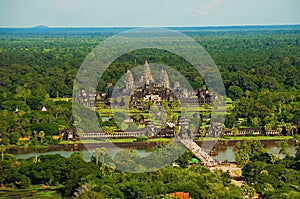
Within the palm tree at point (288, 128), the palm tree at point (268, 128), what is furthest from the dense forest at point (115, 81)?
the palm tree at point (268, 128)

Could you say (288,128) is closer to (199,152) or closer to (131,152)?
(199,152)

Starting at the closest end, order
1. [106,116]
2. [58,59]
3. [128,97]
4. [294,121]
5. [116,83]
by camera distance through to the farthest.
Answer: [294,121] < [106,116] < [128,97] < [116,83] < [58,59]

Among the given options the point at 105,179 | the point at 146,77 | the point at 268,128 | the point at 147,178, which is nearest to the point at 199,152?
the point at 147,178

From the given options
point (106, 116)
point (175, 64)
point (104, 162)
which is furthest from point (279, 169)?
point (175, 64)

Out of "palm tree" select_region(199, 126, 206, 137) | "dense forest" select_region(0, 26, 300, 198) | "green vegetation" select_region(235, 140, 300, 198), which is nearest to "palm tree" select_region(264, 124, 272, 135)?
"dense forest" select_region(0, 26, 300, 198)

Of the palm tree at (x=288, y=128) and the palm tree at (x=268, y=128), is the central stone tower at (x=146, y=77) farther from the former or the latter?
the palm tree at (x=288, y=128)

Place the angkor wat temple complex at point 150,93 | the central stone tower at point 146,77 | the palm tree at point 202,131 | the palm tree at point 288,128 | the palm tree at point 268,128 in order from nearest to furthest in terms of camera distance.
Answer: the palm tree at point 202,131
the palm tree at point 268,128
the palm tree at point 288,128
the angkor wat temple complex at point 150,93
the central stone tower at point 146,77

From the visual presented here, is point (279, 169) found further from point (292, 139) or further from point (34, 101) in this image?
point (34, 101)

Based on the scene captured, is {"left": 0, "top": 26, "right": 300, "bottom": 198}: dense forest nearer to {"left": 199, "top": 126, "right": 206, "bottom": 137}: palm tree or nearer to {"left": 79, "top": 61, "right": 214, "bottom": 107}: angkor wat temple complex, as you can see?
{"left": 79, "top": 61, "right": 214, "bottom": 107}: angkor wat temple complex
